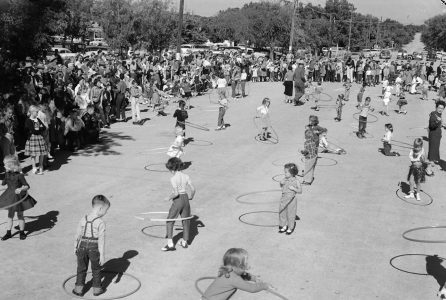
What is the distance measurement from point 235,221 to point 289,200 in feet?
4.68

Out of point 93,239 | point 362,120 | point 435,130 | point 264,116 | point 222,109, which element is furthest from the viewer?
point 222,109

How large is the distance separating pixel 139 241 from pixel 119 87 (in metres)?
13.8

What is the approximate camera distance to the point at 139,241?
1072 centimetres

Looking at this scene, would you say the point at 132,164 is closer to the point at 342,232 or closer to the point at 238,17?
the point at 342,232

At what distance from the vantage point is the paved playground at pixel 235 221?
358 inches

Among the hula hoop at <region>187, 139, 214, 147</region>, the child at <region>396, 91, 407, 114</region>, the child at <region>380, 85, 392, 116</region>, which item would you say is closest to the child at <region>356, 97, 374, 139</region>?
the child at <region>380, 85, 392, 116</region>

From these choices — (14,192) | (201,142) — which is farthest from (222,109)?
(14,192)

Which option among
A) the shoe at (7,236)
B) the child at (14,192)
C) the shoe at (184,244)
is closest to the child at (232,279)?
the shoe at (184,244)

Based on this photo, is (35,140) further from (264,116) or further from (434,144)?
(434,144)

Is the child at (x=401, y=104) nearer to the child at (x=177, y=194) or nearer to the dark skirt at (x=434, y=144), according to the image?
the dark skirt at (x=434, y=144)

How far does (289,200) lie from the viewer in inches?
446

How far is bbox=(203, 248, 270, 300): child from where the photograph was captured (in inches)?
248

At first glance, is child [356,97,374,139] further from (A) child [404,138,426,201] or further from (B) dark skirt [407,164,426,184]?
(B) dark skirt [407,164,426,184]

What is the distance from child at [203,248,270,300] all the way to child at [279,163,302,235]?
16.3ft
